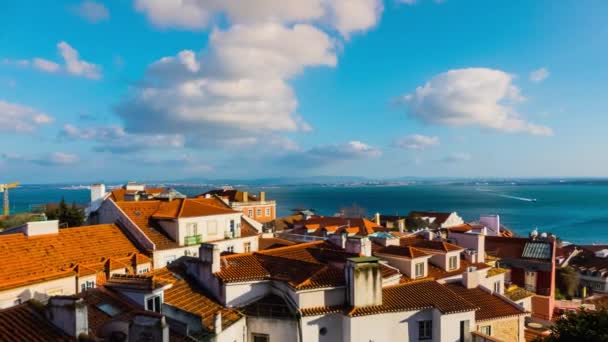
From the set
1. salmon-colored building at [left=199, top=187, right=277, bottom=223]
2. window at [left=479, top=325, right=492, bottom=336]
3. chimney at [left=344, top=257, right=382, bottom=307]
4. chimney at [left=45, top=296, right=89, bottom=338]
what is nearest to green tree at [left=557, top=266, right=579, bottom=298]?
window at [left=479, top=325, right=492, bottom=336]

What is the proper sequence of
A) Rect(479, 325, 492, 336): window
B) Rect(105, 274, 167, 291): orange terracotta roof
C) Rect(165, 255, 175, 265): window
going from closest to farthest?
Rect(105, 274, 167, 291): orange terracotta roof
Rect(479, 325, 492, 336): window
Rect(165, 255, 175, 265): window

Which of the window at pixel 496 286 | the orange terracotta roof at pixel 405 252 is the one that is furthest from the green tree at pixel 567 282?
the orange terracotta roof at pixel 405 252

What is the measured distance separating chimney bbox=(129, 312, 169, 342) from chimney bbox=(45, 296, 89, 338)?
1.60 metres

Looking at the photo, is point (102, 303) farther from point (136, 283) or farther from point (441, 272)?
point (441, 272)

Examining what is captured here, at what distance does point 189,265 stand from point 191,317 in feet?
19.6

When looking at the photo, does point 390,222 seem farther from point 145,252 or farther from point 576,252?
point 145,252

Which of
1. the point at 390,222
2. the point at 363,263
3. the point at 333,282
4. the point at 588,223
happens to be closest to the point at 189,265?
the point at 333,282

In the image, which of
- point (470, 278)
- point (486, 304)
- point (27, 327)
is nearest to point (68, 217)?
point (27, 327)

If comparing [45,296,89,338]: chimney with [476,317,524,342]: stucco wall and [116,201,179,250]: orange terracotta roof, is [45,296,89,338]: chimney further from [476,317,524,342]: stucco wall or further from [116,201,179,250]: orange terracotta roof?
[476,317,524,342]: stucco wall

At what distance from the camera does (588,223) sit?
519ft

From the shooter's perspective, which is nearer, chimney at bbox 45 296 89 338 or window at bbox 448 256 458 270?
chimney at bbox 45 296 89 338

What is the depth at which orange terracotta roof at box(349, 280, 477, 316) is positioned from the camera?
20781 mm

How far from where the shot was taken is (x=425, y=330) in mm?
21719

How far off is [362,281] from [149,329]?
38.8ft
